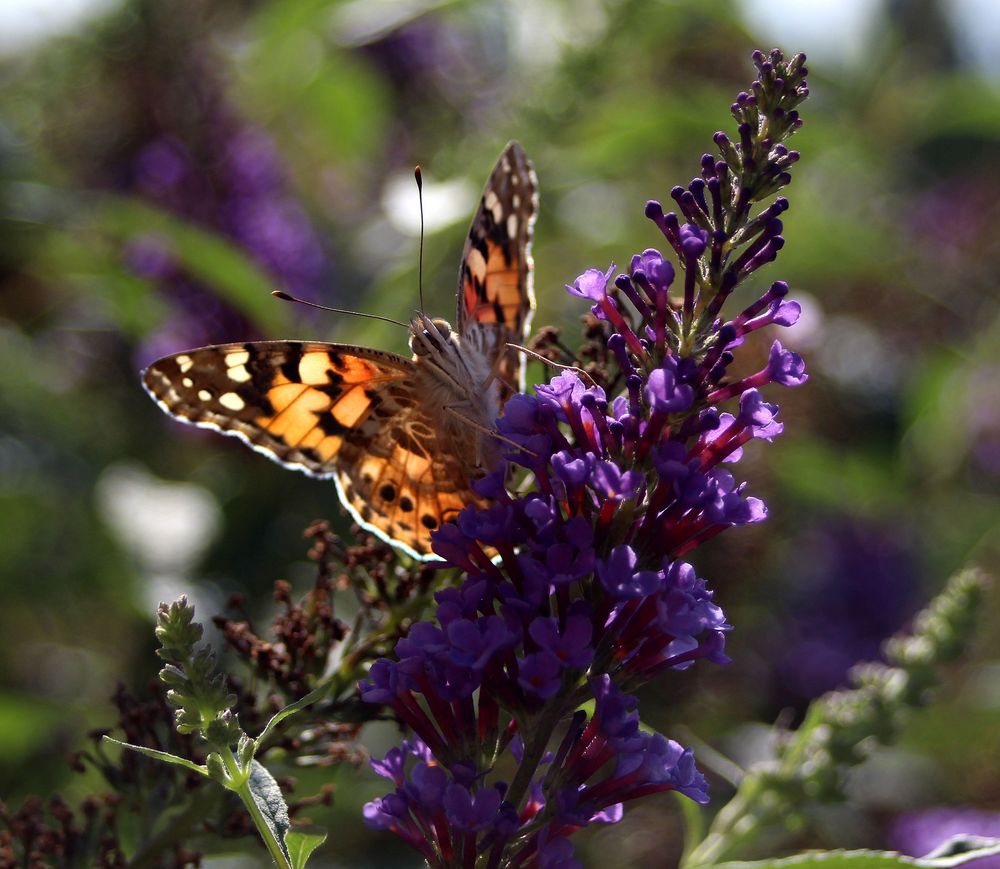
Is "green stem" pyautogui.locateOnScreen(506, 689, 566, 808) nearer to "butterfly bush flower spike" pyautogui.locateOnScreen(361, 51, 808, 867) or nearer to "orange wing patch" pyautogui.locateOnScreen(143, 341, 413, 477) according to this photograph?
"butterfly bush flower spike" pyautogui.locateOnScreen(361, 51, 808, 867)

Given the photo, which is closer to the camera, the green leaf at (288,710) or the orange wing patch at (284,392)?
the green leaf at (288,710)

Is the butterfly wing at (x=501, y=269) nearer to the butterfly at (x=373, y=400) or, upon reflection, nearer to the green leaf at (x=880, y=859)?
the butterfly at (x=373, y=400)

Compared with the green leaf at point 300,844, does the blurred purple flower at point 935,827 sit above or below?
below

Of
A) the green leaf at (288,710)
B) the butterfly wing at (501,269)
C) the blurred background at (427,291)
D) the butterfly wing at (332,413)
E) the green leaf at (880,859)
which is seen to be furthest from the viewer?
the blurred background at (427,291)

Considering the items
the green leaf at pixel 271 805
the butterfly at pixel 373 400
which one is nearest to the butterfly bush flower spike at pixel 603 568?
the green leaf at pixel 271 805

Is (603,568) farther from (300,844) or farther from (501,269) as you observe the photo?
(501,269)

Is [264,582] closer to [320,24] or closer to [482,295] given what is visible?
[482,295]
